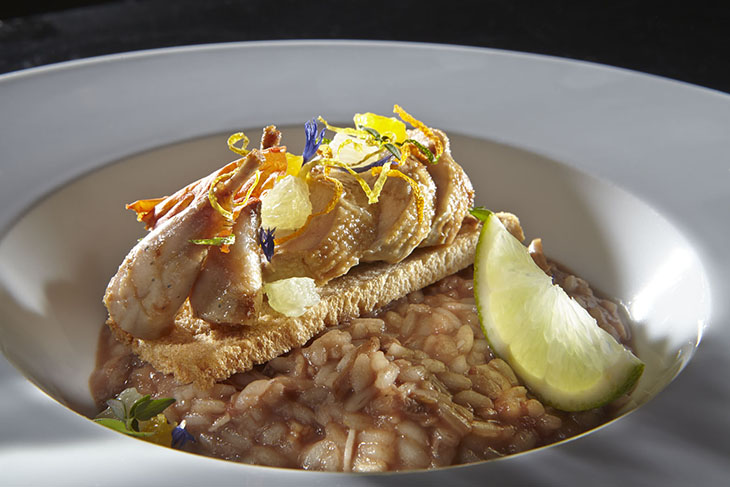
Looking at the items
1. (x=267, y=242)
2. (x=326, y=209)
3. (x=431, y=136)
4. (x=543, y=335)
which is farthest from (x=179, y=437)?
(x=431, y=136)

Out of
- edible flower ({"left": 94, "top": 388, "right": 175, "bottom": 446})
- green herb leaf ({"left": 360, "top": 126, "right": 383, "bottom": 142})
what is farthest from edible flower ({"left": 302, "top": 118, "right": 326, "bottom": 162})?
edible flower ({"left": 94, "top": 388, "right": 175, "bottom": 446})

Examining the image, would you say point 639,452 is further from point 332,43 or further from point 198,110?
point 332,43

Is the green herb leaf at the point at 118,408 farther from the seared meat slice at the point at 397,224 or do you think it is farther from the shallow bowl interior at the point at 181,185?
the seared meat slice at the point at 397,224

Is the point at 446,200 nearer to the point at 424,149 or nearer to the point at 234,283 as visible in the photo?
the point at 424,149

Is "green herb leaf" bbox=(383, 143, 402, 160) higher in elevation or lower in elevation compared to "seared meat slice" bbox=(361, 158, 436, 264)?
higher

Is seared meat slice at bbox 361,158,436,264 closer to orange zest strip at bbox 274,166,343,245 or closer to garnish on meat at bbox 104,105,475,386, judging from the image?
garnish on meat at bbox 104,105,475,386

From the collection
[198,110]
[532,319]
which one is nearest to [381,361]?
[532,319]
